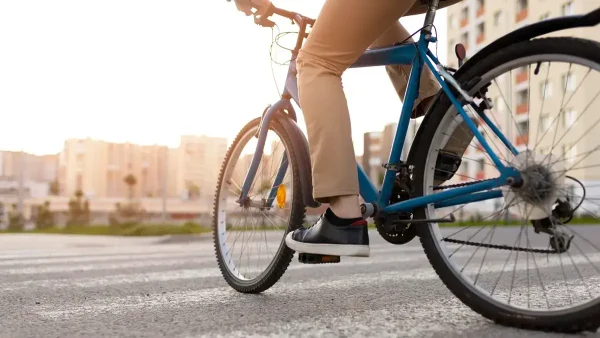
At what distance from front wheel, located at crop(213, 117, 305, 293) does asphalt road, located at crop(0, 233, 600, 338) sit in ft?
0.42

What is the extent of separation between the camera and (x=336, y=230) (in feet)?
7.54

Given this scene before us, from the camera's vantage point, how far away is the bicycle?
5.92 feet

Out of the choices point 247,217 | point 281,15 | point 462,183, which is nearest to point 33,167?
point 247,217

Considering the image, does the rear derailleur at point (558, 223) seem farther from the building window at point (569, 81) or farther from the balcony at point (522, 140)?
the building window at point (569, 81)

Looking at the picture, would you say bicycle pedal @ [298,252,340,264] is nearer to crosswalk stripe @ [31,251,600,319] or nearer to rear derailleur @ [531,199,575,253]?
crosswalk stripe @ [31,251,600,319]

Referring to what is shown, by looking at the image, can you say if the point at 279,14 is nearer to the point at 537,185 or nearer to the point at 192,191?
the point at 537,185

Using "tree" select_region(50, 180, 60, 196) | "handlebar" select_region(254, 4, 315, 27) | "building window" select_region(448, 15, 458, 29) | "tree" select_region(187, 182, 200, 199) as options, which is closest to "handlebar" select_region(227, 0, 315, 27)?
"handlebar" select_region(254, 4, 315, 27)

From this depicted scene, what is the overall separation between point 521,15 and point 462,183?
4677 cm

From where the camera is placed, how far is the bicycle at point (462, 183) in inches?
71.1

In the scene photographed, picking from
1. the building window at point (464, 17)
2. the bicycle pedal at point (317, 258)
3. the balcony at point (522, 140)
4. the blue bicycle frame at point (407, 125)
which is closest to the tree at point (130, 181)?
the building window at point (464, 17)

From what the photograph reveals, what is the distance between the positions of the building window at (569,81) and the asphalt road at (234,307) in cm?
77

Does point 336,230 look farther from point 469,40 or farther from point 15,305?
point 469,40

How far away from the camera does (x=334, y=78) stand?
92.9 inches

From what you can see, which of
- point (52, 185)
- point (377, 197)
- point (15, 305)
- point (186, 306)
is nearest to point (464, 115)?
point (377, 197)
